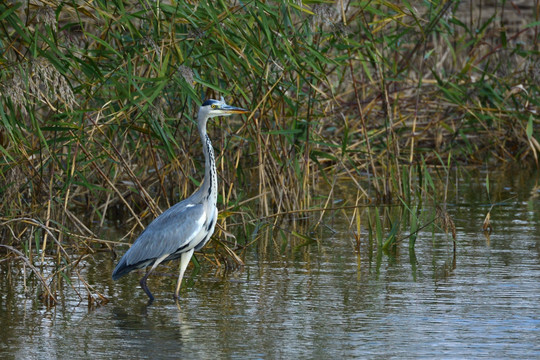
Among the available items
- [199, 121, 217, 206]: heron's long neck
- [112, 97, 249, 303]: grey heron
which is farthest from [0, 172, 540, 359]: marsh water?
[199, 121, 217, 206]: heron's long neck

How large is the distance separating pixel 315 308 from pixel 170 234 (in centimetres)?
115

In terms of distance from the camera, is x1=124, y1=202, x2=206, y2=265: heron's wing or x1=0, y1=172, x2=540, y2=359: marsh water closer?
x1=0, y1=172, x2=540, y2=359: marsh water

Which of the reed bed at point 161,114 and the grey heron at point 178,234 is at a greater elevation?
the reed bed at point 161,114

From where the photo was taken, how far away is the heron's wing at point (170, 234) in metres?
6.86

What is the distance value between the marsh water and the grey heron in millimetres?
235

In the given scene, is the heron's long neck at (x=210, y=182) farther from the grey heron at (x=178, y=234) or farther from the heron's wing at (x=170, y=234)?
the heron's wing at (x=170, y=234)

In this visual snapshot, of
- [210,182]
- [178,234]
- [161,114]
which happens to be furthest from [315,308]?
[161,114]

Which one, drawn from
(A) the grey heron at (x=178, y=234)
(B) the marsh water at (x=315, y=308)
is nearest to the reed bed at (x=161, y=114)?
(B) the marsh water at (x=315, y=308)

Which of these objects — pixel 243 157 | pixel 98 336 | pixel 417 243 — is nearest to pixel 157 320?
pixel 98 336

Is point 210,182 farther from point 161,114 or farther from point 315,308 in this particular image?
point 315,308

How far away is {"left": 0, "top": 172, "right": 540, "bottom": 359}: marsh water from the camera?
5.43 meters

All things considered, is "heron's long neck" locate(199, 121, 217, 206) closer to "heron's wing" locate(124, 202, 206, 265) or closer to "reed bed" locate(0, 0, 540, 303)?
"heron's wing" locate(124, 202, 206, 265)

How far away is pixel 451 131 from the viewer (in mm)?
13125

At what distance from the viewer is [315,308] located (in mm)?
6410
